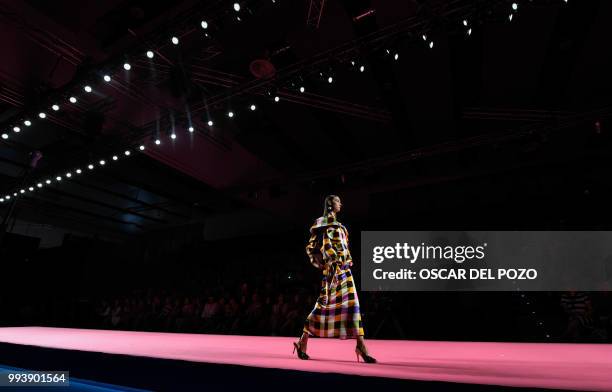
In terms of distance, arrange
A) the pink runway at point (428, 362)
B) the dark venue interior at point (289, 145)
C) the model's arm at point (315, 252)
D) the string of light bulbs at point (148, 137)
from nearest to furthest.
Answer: the pink runway at point (428, 362), the model's arm at point (315, 252), the string of light bulbs at point (148, 137), the dark venue interior at point (289, 145)

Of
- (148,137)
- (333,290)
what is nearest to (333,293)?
(333,290)

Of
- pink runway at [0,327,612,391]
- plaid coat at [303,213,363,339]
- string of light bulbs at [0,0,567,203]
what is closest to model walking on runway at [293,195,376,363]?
plaid coat at [303,213,363,339]

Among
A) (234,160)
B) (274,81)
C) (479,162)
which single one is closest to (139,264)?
(234,160)

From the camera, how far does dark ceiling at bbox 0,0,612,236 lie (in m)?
5.41

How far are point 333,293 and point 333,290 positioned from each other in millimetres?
22

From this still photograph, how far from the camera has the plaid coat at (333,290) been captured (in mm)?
2742

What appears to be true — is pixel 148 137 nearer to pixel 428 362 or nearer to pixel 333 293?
pixel 333 293

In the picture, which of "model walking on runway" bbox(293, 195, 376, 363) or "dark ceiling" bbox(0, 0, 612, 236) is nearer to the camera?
"model walking on runway" bbox(293, 195, 376, 363)


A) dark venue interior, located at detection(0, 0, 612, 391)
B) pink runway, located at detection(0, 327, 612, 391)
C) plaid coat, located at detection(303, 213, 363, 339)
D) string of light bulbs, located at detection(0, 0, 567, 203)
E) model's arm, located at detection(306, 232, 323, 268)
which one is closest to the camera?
pink runway, located at detection(0, 327, 612, 391)

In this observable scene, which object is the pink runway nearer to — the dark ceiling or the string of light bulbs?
the string of light bulbs

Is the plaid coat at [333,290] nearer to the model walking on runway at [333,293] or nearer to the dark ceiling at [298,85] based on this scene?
the model walking on runway at [333,293]

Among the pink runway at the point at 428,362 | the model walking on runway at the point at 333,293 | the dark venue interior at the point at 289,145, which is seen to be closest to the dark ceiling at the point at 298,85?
the dark venue interior at the point at 289,145

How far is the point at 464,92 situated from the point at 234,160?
5732 mm

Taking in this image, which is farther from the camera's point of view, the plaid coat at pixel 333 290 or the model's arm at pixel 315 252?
the model's arm at pixel 315 252
